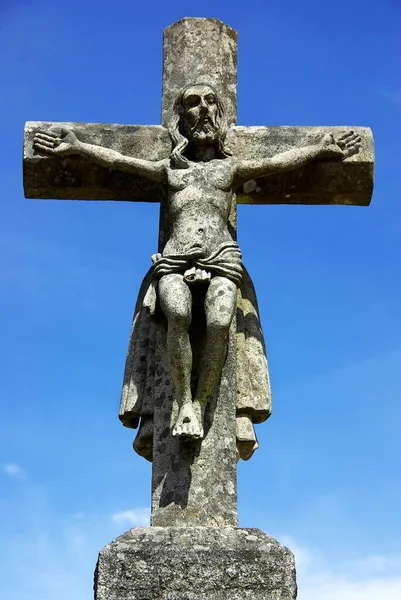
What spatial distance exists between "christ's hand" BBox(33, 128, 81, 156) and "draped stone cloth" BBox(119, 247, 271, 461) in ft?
3.89

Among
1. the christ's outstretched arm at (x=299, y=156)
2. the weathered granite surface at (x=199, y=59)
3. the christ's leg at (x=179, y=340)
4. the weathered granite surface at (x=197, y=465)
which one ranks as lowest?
the weathered granite surface at (x=197, y=465)

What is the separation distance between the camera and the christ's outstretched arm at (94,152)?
26.3 feet

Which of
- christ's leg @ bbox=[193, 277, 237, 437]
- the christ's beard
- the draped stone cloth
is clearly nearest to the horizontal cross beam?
the christ's beard

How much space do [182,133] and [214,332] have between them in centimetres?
178

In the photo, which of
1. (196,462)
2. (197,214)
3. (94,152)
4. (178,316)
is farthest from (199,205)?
(196,462)

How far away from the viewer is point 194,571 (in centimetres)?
639

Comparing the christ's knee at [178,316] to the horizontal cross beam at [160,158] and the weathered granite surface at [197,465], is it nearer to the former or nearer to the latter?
the weathered granite surface at [197,465]

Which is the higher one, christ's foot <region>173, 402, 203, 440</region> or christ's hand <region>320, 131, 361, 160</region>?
christ's hand <region>320, 131, 361, 160</region>

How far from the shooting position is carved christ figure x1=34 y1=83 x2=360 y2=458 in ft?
23.4

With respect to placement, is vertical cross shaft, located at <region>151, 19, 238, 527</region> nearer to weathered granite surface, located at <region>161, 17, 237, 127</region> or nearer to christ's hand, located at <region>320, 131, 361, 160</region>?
christ's hand, located at <region>320, 131, 361, 160</region>

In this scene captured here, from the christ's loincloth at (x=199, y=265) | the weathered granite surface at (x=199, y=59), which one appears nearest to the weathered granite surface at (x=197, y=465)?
the christ's loincloth at (x=199, y=265)

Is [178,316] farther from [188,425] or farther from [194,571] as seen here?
[194,571]

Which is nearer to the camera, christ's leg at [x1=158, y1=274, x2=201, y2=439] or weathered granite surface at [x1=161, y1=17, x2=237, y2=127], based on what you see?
christ's leg at [x1=158, y1=274, x2=201, y2=439]

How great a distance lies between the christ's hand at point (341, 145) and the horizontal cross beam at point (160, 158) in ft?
Result: 0.15
